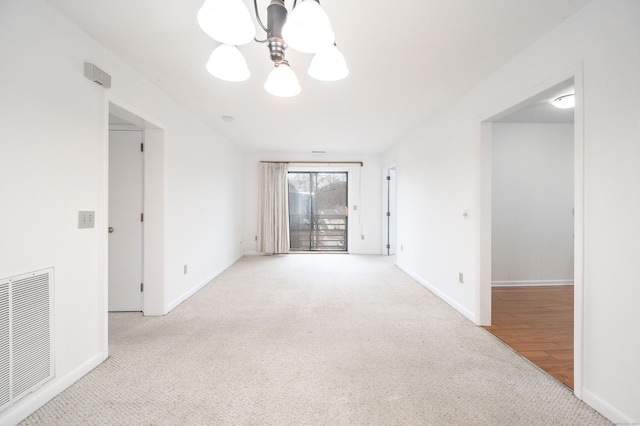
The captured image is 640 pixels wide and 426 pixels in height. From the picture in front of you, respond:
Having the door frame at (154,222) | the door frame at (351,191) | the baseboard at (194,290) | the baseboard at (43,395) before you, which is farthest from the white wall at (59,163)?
the door frame at (351,191)

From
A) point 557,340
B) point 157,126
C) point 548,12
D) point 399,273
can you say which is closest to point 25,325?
point 157,126

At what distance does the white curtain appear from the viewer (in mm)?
6078

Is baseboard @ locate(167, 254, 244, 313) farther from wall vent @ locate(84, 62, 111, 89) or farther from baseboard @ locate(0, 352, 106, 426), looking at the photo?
wall vent @ locate(84, 62, 111, 89)

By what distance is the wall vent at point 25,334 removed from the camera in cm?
134

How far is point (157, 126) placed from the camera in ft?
8.73

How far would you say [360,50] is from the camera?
78.1 inches

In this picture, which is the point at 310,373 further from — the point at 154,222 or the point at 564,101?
the point at 564,101

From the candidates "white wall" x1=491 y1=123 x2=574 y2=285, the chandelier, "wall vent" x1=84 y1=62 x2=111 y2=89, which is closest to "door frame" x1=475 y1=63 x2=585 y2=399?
the chandelier

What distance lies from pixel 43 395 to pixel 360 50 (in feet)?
10.2

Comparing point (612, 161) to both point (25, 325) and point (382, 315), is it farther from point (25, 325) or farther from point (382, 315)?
point (25, 325)

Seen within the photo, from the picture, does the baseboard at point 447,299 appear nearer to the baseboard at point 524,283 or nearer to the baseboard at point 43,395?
the baseboard at point 524,283

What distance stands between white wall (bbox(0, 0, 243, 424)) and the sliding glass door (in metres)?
4.13

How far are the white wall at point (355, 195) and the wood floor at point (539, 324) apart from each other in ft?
9.69

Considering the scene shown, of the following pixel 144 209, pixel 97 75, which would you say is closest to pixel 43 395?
pixel 144 209
